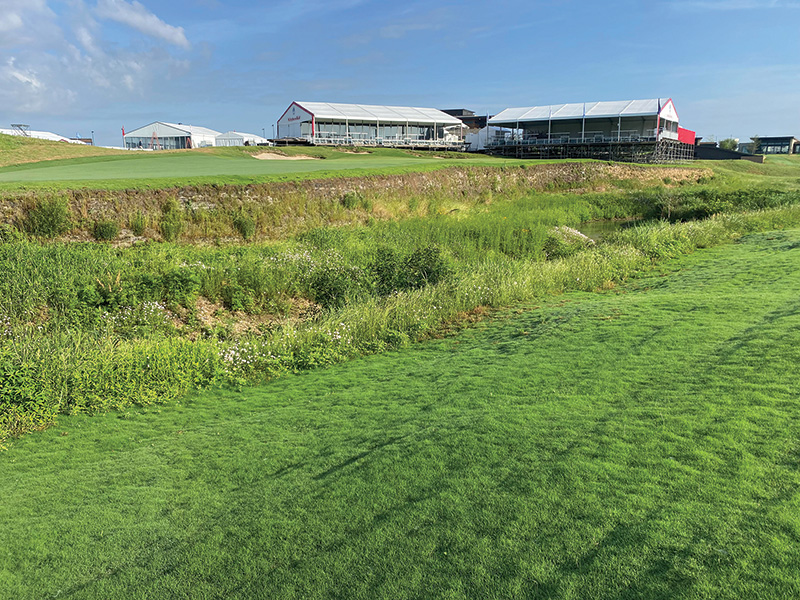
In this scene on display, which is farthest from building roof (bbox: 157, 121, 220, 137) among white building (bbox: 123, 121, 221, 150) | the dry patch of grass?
the dry patch of grass

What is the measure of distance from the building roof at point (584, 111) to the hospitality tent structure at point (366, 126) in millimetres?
6549

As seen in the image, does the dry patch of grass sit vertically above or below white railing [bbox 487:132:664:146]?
below

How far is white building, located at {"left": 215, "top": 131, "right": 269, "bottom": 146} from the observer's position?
72312mm

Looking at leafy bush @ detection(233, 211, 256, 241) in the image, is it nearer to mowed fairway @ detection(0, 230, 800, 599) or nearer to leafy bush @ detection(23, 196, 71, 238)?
leafy bush @ detection(23, 196, 71, 238)

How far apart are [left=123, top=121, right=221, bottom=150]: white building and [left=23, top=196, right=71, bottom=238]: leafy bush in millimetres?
57286

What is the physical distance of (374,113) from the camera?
59.8 m

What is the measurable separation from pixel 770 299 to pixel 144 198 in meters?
14.0

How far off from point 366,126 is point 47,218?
162 ft

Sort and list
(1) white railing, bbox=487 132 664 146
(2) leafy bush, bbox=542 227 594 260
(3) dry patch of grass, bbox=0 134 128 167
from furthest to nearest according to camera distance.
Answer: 1. (1) white railing, bbox=487 132 664 146
2. (3) dry patch of grass, bbox=0 134 128 167
3. (2) leafy bush, bbox=542 227 594 260

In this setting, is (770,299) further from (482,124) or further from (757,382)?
(482,124)

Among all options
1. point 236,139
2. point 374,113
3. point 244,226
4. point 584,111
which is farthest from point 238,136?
point 244,226

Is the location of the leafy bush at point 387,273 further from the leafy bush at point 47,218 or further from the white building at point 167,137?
the white building at point 167,137

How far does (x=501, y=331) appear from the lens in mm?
9281

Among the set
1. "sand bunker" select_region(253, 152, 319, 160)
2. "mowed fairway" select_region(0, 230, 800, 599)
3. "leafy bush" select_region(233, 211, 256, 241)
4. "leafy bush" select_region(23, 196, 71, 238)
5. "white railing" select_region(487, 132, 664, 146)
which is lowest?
"mowed fairway" select_region(0, 230, 800, 599)
